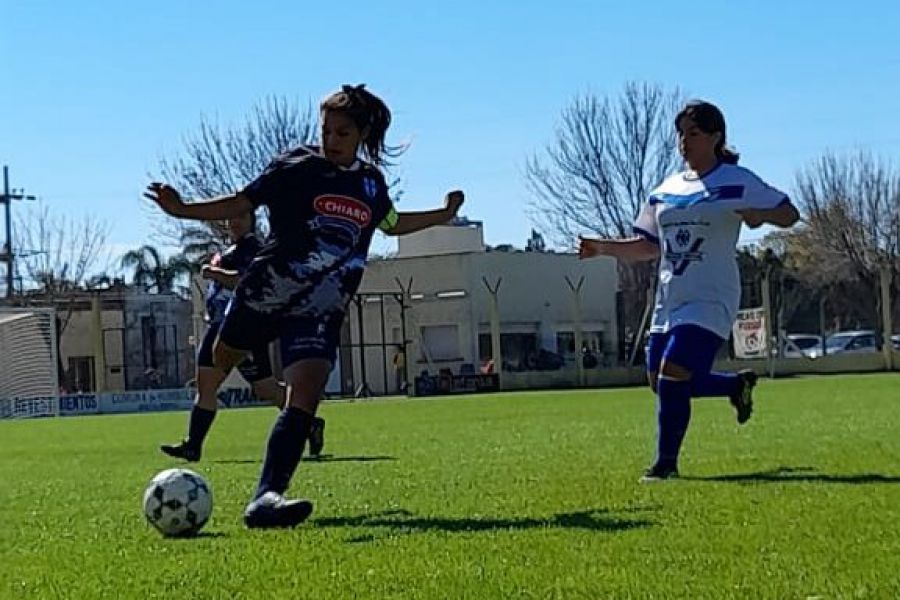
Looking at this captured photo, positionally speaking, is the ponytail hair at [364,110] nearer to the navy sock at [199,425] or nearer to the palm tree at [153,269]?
the navy sock at [199,425]

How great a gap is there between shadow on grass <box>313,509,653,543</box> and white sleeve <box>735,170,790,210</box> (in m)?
2.41

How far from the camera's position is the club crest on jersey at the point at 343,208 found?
735 centimetres

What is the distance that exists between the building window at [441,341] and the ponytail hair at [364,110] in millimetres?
51114

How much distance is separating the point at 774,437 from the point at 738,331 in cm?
3989

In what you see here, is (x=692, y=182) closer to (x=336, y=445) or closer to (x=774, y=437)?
(x=774, y=437)

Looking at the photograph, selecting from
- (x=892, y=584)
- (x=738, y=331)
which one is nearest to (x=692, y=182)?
(x=892, y=584)

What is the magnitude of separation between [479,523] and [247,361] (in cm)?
601

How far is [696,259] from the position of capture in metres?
8.87

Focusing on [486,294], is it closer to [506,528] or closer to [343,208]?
[343,208]

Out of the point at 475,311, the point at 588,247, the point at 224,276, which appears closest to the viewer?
the point at 588,247

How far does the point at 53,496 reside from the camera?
9391 millimetres

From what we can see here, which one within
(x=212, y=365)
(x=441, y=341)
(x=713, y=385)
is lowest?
(x=713, y=385)

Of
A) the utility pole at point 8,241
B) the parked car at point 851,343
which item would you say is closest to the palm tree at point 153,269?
the utility pole at point 8,241

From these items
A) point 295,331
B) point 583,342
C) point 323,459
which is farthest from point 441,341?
point 295,331
